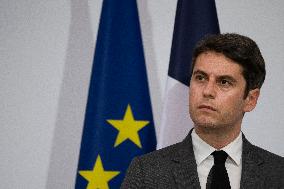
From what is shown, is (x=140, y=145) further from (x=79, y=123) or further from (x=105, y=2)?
(x=105, y=2)

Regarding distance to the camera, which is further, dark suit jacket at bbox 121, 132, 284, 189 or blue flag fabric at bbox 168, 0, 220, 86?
blue flag fabric at bbox 168, 0, 220, 86

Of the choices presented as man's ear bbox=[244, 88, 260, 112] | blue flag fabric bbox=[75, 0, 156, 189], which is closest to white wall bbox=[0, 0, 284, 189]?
blue flag fabric bbox=[75, 0, 156, 189]

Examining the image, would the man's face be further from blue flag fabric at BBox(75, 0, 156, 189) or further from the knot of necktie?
blue flag fabric at BBox(75, 0, 156, 189)

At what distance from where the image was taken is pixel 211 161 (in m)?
1.40

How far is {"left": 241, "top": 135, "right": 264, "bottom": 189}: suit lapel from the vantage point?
1336 mm

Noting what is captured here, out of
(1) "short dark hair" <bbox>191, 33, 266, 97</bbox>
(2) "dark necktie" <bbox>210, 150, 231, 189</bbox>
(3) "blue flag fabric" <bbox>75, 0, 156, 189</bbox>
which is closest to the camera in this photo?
(2) "dark necktie" <bbox>210, 150, 231, 189</bbox>

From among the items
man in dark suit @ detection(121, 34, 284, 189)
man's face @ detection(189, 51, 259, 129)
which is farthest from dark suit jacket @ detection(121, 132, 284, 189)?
man's face @ detection(189, 51, 259, 129)

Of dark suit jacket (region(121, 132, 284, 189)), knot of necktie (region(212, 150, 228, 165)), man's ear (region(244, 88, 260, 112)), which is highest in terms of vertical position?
man's ear (region(244, 88, 260, 112))

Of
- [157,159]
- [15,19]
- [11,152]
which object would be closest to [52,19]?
[15,19]

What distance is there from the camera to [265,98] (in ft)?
7.74

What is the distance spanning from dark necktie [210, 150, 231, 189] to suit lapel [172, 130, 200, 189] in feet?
0.21

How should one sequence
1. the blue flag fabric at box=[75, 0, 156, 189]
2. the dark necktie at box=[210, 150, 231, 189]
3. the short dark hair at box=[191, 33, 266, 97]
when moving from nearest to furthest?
the dark necktie at box=[210, 150, 231, 189]
the short dark hair at box=[191, 33, 266, 97]
the blue flag fabric at box=[75, 0, 156, 189]

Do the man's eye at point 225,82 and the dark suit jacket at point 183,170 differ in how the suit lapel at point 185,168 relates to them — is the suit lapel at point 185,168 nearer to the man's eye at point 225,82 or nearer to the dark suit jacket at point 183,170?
the dark suit jacket at point 183,170

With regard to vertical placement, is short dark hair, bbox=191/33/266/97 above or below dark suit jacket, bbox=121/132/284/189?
above
